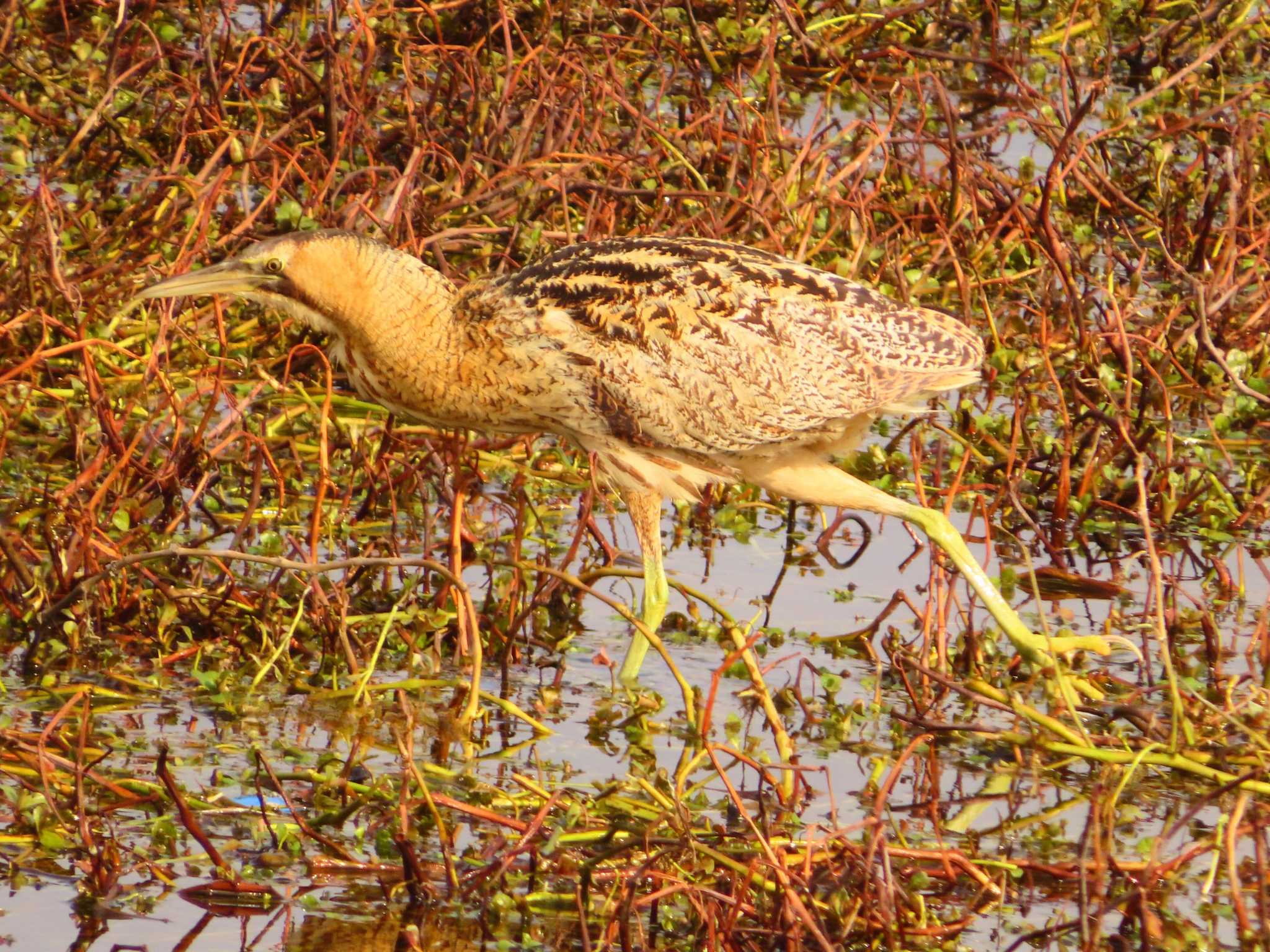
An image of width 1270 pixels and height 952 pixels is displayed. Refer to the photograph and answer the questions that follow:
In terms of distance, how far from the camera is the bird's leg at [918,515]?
4.36 metres

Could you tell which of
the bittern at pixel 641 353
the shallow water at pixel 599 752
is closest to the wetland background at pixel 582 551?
the shallow water at pixel 599 752

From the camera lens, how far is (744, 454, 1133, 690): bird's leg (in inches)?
171

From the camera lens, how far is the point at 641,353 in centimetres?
437

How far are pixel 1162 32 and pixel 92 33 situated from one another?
13.1ft

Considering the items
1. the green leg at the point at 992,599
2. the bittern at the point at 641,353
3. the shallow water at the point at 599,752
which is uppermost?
the bittern at the point at 641,353

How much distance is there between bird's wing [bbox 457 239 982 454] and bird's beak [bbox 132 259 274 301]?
44 cm

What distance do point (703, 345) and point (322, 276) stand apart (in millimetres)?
763

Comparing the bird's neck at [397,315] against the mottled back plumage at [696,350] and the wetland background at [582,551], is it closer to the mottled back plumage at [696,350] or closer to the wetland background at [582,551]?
the mottled back plumage at [696,350]

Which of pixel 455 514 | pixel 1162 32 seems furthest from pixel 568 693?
pixel 1162 32

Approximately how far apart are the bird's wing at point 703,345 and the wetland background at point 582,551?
8.6 inches

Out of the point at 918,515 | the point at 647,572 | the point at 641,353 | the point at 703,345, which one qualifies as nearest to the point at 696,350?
the point at 703,345

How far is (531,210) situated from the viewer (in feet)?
19.5

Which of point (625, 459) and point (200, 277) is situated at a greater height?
point (200, 277)

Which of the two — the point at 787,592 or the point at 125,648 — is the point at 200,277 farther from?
the point at 787,592
